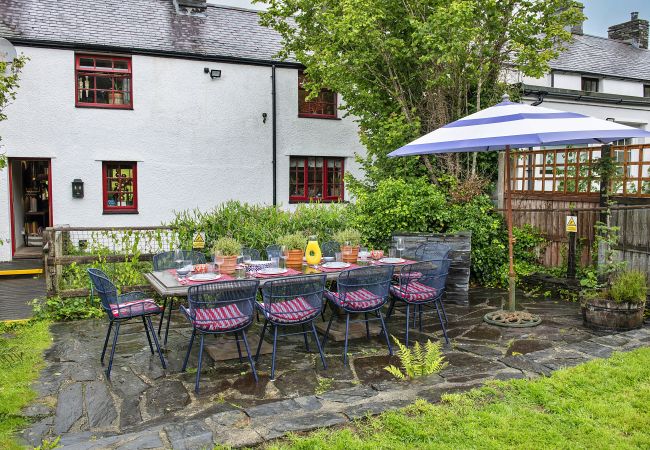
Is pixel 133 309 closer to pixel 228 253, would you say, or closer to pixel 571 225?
pixel 228 253

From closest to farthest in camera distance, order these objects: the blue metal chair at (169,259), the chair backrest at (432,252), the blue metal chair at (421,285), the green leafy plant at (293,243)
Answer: the blue metal chair at (421,285)
the green leafy plant at (293,243)
the blue metal chair at (169,259)
the chair backrest at (432,252)

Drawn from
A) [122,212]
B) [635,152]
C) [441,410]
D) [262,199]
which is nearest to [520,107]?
[635,152]

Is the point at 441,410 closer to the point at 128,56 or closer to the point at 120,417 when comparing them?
the point at 120,417

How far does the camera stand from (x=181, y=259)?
A: 20.8 ft

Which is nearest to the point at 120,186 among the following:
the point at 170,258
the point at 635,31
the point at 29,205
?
the point at 29,205

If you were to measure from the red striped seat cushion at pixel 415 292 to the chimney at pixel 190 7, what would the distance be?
12346 millimetres

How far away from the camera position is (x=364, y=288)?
5.55 meters

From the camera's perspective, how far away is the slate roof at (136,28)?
12227mm

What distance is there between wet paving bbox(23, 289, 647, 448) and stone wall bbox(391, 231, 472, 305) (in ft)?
2.95

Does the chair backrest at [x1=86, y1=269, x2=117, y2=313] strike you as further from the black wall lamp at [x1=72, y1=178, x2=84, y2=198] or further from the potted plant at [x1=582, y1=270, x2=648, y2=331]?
the black wall lamp at [x1=72, y1=178, x2=84, y2=198]

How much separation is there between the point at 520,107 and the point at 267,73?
952 cm

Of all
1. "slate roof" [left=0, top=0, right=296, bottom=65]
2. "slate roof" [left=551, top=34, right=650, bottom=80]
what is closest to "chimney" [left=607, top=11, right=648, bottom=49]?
"slate roof" [left=551, top=34, right=650, bottom=80]

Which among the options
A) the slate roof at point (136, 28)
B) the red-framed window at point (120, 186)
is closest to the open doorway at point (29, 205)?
the red-framed window at point (120, 186)

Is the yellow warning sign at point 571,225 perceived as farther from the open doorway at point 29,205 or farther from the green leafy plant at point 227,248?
the open doorway at point 29,205
